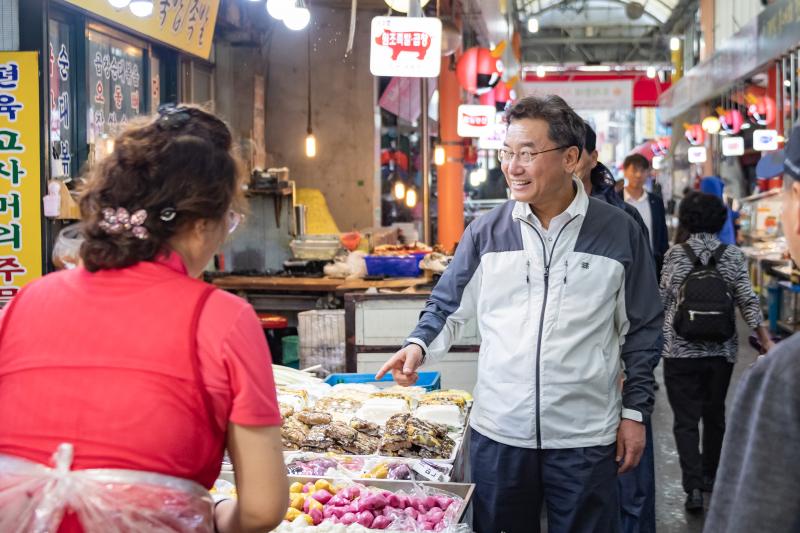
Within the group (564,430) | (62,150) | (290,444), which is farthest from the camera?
(62,150)

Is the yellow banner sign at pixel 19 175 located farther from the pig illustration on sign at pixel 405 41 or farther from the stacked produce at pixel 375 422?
the pig illustration on sign at pixel 405 41

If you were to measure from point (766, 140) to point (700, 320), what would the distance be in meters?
11.9

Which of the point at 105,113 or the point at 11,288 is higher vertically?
the point at 105,113

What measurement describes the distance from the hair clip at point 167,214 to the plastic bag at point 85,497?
0.47 m

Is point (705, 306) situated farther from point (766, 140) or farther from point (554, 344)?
point (766, 140)

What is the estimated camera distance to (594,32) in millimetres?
36594

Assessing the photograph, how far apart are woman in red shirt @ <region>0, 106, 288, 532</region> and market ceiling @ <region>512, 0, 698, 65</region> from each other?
1293 inches

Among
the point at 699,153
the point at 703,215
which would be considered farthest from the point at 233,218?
the point at 699,153

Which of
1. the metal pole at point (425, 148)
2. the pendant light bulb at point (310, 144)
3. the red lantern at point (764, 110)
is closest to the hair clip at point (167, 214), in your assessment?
the pendant light bulb at point (310, 144)

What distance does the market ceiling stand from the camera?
115 ft

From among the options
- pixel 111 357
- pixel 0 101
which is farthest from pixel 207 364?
pixel 0 101

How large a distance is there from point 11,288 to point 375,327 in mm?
2533

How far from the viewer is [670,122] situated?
29625 mm

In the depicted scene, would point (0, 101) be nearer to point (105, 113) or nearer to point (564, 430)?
point (105, 113)
